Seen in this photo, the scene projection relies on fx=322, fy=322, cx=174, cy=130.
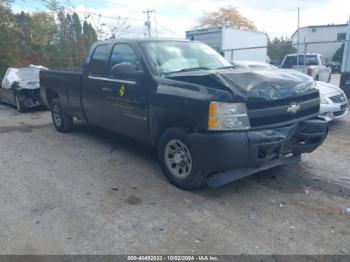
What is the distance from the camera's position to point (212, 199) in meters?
3.95

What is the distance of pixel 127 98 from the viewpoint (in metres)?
4.82

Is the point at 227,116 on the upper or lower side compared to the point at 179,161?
upper

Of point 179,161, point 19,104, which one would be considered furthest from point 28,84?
point 179,161

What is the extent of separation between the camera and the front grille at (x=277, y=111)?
365cm

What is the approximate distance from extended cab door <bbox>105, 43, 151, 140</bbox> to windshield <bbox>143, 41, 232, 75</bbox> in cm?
Result: 25

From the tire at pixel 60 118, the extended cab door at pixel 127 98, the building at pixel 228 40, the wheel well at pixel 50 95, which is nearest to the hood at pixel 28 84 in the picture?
the wheel well at pixel 50 95

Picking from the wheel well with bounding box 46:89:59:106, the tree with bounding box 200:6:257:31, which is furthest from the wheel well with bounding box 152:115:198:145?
the tree with bounding box 200:6:257:31

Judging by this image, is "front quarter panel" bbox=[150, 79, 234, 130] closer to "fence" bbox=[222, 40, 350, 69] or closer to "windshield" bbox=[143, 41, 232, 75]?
"windshield" bbox=[143, 41, 232, 75]

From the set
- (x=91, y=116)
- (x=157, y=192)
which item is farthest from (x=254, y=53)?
(x=157, y=192)

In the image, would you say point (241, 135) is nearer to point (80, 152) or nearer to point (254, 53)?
point (80, 152)

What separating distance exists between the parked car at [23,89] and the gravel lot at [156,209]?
5336 millimetres

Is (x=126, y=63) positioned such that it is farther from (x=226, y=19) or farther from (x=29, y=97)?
(x=226, y=19)

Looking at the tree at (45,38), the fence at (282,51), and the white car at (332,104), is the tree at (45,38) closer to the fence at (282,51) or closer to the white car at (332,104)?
the fence at (282,51)

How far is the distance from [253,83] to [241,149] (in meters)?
0.79
